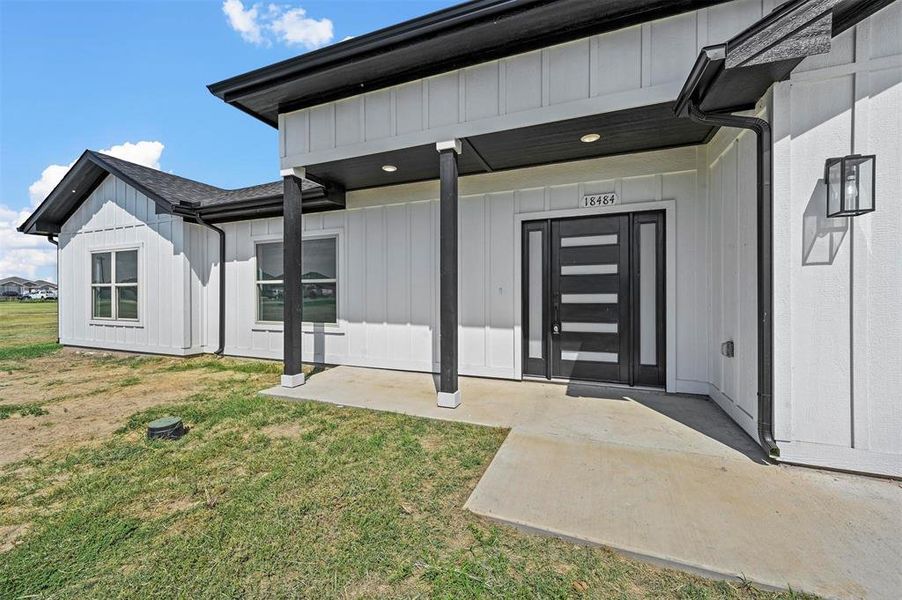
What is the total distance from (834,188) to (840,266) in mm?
561

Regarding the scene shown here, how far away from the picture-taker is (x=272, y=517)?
2139 mm

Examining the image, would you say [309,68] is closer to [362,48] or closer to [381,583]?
[362,48]

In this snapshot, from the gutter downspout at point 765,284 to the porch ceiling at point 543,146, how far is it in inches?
33.4

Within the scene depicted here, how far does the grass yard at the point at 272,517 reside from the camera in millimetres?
1651

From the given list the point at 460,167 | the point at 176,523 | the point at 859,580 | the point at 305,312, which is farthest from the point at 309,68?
the point at 859,580

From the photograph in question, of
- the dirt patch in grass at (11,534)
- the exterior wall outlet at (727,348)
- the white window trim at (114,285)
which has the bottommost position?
the dirt patch in grass at (11,534)

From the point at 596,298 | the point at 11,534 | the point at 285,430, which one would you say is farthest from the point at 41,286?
the point at 596,298

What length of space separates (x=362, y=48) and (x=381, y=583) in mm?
4549

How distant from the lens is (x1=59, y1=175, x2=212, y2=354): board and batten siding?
7.31 metres

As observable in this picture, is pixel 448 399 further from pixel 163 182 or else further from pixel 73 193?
pixel 73 193

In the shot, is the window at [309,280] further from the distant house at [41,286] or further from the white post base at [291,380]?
the distant house at [41,286]

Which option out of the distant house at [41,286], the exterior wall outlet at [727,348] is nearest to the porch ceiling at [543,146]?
the exterior wall outlet at [727,348]

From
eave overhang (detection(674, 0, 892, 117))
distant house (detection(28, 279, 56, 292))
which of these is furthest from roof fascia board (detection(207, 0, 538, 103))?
distant house (detection(28, 279, 56, 292))

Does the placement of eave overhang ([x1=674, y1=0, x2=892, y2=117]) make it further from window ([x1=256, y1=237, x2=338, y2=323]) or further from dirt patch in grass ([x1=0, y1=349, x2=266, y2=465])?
dirt patch in grass ([x1=0, y1=349, x2=266, y2=465])
